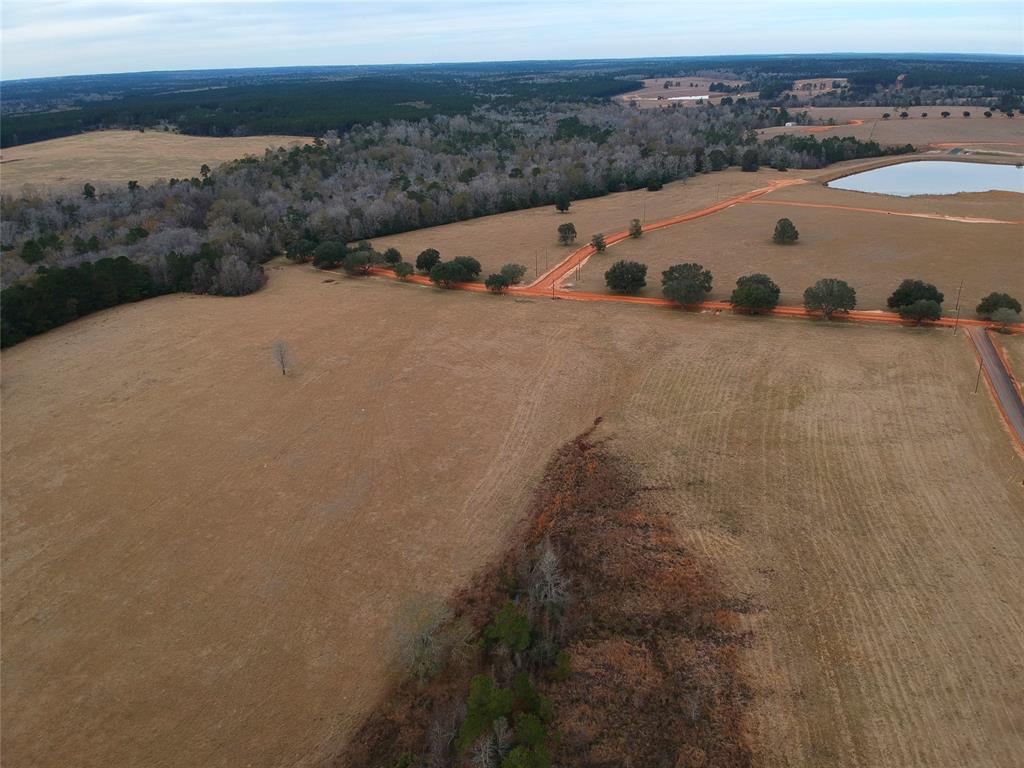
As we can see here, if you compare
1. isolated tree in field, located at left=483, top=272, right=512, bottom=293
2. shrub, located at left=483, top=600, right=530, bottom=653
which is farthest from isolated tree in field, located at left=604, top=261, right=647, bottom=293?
shrub, located at left=483, top=600, right=530, bottom=653

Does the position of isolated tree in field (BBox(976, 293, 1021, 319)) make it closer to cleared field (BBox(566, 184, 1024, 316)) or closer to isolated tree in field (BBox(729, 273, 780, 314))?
cleared field (BBox(566, 184, 1024, 316))

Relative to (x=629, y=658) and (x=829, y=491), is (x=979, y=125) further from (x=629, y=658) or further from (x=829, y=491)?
(x=629, y=658)

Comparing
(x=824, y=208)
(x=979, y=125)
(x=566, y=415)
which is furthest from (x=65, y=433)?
(x=979, y=125)

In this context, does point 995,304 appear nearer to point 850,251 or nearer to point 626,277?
point 850,251

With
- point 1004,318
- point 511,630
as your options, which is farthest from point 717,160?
point 511,630

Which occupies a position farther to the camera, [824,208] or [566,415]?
[824,208]

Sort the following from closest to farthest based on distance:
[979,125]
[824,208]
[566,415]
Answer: [566,415] < [824,208] < [979,125]

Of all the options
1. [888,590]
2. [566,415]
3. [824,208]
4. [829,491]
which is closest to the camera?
[888,590]
